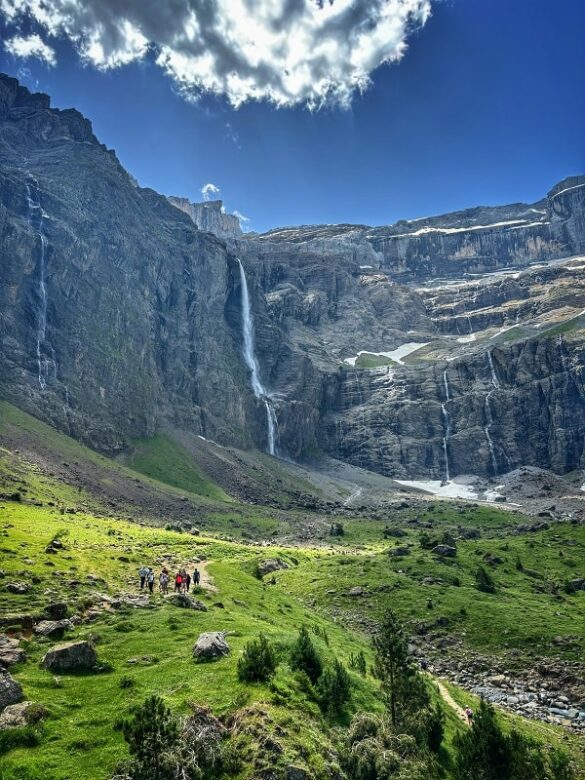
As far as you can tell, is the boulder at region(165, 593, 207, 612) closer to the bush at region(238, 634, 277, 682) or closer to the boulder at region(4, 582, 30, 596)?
the boulder at region(4, 582, 30, 596)

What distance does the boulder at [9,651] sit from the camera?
2088cm

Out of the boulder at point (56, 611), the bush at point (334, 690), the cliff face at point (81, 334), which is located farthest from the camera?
the cliff face at point (81, 334)

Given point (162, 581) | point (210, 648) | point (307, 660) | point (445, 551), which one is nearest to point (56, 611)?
point (210, 648)

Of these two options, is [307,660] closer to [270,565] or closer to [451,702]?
Answer: [451,702]

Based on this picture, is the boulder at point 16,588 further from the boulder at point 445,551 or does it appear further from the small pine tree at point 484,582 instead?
the boulder at point 445,551

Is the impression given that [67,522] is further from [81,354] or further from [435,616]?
[81,354]

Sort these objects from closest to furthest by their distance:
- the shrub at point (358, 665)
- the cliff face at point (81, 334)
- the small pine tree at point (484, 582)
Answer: the shrub at point (358, 665) < the small pine tree at point (484, 582) < the cliff face at point (81, 334)

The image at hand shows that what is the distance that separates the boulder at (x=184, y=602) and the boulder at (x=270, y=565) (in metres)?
26.9

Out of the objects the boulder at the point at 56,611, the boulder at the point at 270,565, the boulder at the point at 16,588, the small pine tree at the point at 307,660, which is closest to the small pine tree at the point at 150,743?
the small pine tree at the point at 307,660

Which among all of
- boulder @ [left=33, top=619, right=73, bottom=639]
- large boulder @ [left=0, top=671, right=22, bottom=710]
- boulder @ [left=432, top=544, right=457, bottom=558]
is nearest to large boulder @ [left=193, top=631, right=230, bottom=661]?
boulder @ [left=33, top=619, right=73, bottom=639]

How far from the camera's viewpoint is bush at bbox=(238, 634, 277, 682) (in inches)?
839

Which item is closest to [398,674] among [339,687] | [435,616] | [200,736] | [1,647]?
[339,687]

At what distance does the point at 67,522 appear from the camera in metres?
64.4

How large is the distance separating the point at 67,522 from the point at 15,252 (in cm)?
12771
